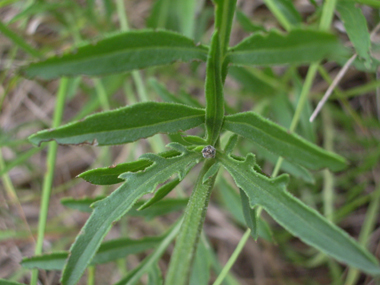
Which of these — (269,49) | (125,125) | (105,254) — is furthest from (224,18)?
(105,254)

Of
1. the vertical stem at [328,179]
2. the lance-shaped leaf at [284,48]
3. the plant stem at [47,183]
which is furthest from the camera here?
the vertical stem at [328,179]

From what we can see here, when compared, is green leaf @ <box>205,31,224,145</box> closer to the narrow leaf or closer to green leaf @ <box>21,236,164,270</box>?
the narrow leaf

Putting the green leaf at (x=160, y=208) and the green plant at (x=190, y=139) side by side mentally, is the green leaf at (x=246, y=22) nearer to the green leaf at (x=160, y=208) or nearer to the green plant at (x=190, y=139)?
the green plant at (x=190, y=139)

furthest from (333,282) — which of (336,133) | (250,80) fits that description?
(250,80)

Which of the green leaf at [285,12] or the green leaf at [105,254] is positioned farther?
the green leaf at [285,12]

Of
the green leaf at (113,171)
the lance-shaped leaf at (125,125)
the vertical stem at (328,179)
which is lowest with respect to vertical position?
the vertical stem at (328,179)

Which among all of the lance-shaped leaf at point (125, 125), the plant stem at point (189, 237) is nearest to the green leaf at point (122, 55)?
the lance-shaped leaf at point (125, 125)

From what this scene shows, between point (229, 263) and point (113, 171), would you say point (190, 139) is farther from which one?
point (229, 263)
